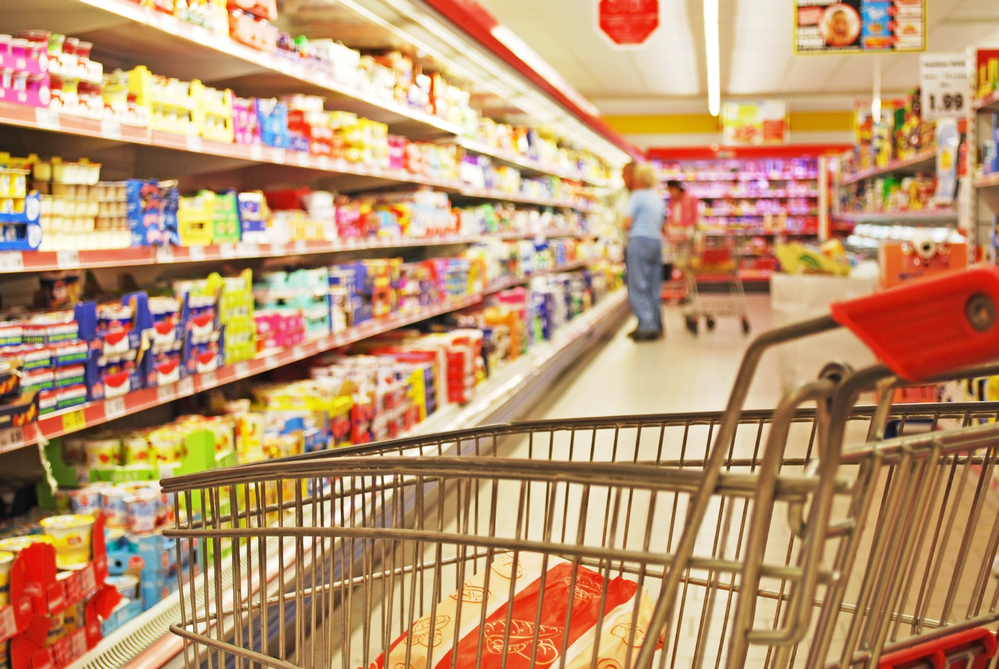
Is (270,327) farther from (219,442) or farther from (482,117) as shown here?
(482,117)

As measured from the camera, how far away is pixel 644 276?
9.45 meters

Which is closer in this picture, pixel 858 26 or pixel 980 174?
pixel 980 174

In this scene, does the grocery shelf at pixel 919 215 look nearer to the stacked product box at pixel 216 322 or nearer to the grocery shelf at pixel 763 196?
the stacked product box at pixel 216 322

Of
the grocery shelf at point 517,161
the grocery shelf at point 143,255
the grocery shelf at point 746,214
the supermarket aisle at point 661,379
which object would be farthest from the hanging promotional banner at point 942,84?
the grocery shelf at point 746,214

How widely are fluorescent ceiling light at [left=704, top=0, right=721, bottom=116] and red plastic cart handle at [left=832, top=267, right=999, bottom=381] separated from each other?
884 centimetres

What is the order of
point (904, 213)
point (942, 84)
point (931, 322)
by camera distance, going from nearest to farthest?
point (931, 322), point (942, 84), point (904, 213)

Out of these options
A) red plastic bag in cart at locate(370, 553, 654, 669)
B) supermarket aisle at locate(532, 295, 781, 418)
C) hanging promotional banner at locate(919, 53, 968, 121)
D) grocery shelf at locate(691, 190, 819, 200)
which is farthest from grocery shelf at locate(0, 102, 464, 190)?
grocery shelf at locate(691, 190, 819, 200)

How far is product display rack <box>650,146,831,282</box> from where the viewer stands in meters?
17.4

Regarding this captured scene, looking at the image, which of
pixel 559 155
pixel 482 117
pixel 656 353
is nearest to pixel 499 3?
pixel 559 155

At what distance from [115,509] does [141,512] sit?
68mm

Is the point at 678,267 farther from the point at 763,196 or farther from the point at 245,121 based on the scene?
the point at 245,121

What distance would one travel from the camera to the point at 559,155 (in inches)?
368

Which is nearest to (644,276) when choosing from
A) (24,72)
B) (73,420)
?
(73,420)

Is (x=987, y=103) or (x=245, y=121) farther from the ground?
(x=987, y=103)
